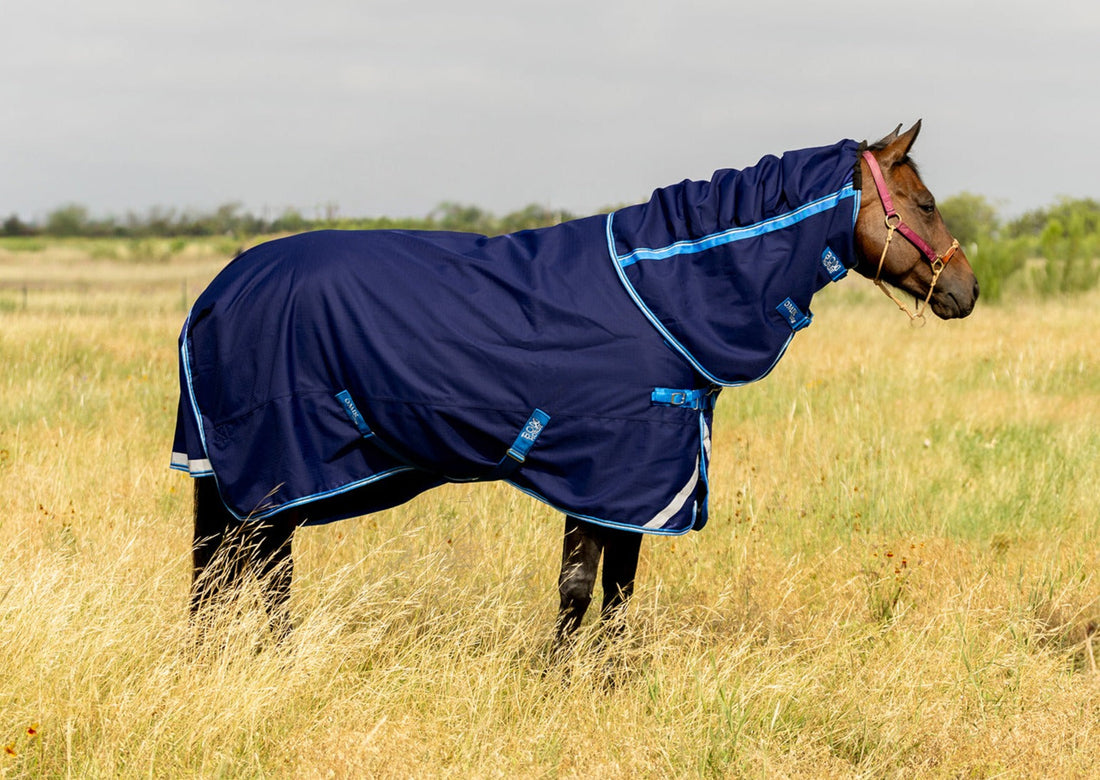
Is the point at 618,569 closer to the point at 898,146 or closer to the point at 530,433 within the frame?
the point at 530,433

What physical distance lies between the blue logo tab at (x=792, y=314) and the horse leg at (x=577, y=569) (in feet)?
3.06

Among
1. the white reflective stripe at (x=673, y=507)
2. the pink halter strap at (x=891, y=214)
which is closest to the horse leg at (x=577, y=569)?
the white reflective stripe at (x=673, y=507)

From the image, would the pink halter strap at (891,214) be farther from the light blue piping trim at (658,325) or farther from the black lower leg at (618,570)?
the black lower leg at (618,570)

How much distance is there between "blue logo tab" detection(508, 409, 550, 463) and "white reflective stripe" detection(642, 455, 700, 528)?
45cm

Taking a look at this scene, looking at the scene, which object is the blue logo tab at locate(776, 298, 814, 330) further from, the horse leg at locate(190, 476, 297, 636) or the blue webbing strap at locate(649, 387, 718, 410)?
the horse leg at locate(190, 476, 297, 636)

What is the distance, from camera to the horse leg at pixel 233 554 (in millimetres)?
3549

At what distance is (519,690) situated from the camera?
3324mm

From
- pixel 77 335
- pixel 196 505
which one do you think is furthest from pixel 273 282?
pixel 77 335

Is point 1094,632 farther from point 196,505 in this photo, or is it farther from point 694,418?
point 196,505

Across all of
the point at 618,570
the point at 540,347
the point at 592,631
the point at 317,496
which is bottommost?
the point at 592,631

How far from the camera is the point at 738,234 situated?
331cm

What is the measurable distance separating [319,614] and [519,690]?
74 cm

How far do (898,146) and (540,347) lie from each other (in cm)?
136

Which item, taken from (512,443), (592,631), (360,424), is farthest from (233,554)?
(592,631)
